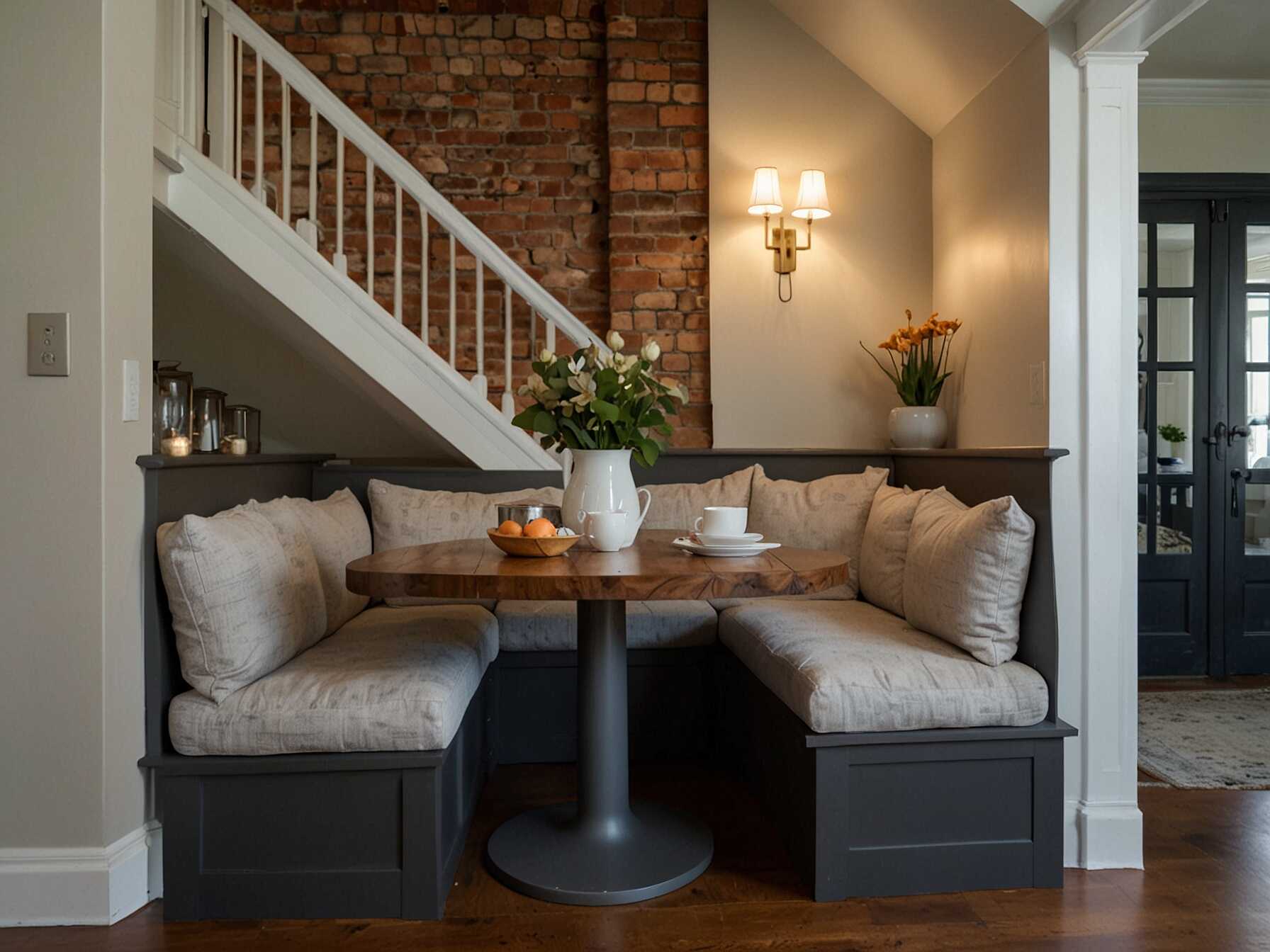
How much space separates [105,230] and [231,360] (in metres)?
2.30

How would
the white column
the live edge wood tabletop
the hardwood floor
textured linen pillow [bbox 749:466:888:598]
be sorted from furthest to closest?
1. textured linen pillow [bbox 749:466:888:598]
2. the white column
3. the hardwood floor
4. the live edge wood tabletop

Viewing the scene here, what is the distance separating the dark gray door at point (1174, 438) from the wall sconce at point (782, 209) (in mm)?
1447

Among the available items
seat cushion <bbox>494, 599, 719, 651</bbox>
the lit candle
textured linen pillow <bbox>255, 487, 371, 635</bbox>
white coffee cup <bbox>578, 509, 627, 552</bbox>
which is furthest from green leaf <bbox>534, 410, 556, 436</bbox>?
the lit candle

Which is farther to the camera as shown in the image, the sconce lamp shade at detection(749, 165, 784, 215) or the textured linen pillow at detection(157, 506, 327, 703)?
the sconce lamp shade at detection(749, 165, 784, 215)

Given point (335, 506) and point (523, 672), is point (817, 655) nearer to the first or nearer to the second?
point (523, 672)

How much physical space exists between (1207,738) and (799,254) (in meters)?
2.34

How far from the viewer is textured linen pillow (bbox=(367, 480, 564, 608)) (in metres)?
3.31

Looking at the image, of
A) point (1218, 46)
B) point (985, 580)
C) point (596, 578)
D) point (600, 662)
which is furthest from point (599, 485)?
point (1218, 46)

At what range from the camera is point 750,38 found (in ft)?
13.7

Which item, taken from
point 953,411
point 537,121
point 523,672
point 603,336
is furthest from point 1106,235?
point 537,121

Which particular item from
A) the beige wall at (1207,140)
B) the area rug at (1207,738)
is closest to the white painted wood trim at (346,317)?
the area rug at (1207,738)

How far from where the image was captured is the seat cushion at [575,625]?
10.2 ft

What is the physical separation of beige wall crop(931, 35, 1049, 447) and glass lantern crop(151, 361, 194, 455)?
7.97ft

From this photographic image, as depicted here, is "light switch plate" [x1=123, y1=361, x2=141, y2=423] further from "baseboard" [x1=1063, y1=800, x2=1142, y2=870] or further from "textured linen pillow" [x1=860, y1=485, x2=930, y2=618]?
"baseboard" [x1=1063, y1=800, x2=1142, y2=870]
